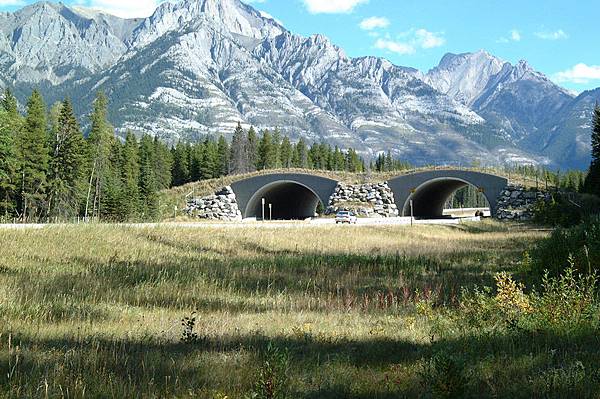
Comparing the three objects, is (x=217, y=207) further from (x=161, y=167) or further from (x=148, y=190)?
(x=161, y=167)

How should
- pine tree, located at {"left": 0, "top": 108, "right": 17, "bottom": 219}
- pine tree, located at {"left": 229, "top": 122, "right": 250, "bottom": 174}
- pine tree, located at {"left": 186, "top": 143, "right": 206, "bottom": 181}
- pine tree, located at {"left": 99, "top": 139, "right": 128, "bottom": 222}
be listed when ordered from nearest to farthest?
pine tree, located at {"left": 0, "top": 108, "right": 17, "bottom": 219}, pine tree, located at {"left": 99, "top": 139, "right": 128, "bottom": 222}, pine tree, located at {"left": 229, "top": 122, "right": 250, "bottom": 174}, pine tree, located at {"left": 186, "top": 143, "right": 206, "bottom": 181}

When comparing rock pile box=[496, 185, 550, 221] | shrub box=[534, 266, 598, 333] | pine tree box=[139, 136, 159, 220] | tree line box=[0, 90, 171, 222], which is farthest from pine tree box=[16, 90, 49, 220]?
shrub box=[534, 266, 598, 333]

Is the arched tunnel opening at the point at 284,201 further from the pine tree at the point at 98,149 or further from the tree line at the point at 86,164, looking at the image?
the pine tree at the point at 98,149

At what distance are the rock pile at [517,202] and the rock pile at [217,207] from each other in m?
29.3

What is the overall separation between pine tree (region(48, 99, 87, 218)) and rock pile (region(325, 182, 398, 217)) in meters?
29.5

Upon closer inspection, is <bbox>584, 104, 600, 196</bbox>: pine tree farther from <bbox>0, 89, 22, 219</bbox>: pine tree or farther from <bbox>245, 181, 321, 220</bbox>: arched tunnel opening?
<bbox>0, 89, 22, 219</bbox>: pine tree

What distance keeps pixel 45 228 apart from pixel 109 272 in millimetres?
7521

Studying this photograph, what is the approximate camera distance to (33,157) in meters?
54.0

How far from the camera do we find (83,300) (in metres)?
8.51

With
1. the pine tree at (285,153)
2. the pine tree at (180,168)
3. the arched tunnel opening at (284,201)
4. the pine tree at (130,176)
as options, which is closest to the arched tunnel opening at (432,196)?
the arched tunnel opening at (284,201)

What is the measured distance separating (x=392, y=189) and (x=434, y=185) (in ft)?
23.8

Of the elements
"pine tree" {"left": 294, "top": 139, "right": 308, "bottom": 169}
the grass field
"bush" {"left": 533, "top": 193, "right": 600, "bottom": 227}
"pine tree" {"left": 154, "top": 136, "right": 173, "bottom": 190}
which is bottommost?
the grass field

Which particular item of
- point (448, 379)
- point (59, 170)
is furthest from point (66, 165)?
point (448, 379)

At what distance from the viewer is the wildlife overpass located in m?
53.9
